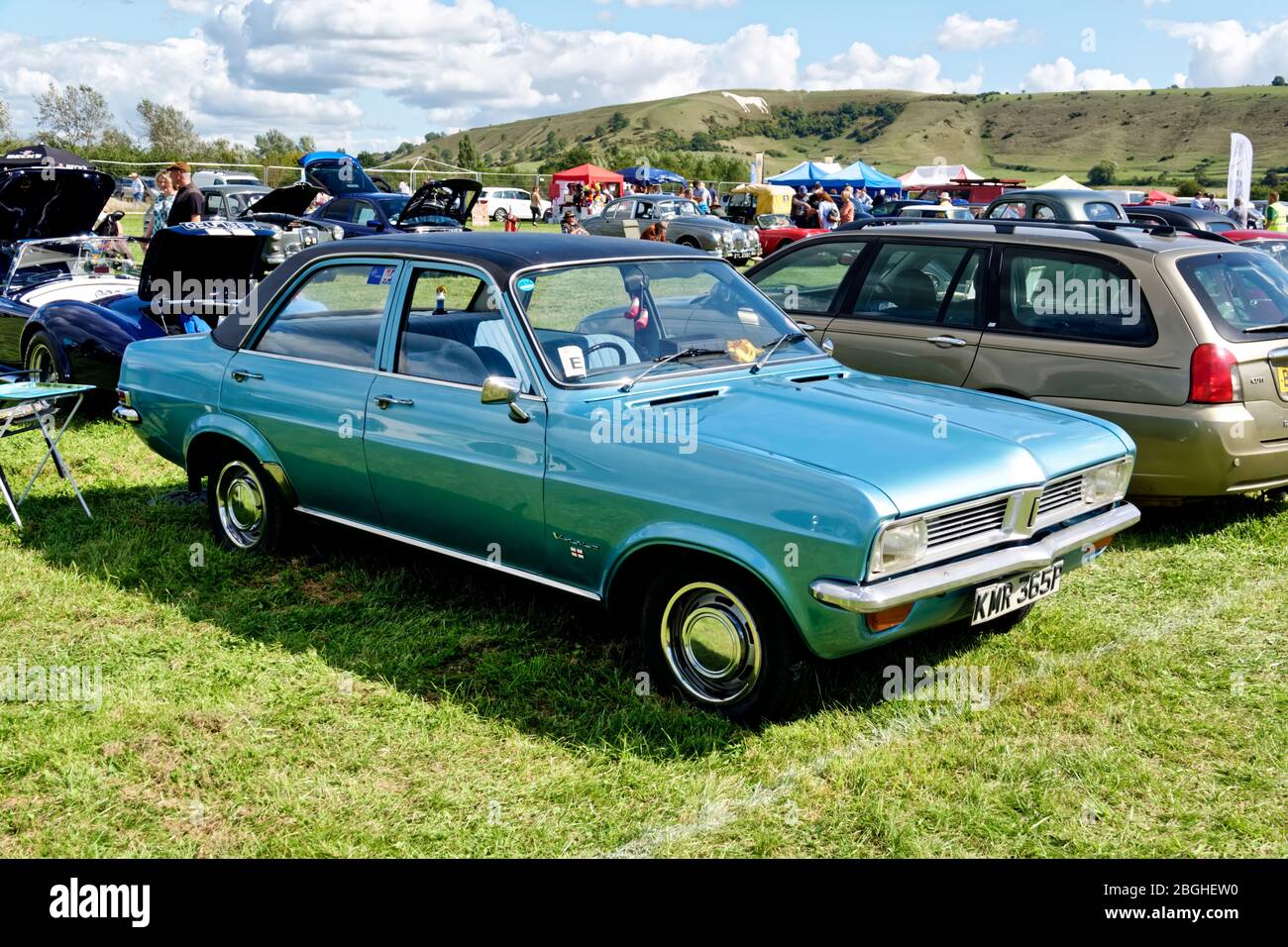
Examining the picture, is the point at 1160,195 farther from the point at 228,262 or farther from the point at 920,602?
the point at 920,602

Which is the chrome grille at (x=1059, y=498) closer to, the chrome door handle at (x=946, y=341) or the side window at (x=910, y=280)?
the chrome door handle at (x=946, y=341)

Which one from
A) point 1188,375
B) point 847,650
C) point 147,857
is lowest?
point 147,857

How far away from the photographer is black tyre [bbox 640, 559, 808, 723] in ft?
12.4

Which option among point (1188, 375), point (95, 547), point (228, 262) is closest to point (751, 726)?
point (1188, 375)

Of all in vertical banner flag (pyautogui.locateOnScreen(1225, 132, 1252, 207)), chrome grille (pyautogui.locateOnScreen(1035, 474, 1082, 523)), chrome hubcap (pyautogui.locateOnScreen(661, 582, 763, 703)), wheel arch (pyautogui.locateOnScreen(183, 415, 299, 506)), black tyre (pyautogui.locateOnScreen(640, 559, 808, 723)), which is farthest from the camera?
vertical banner flag (pyautogui.locateOnScreen(1225, 132, 1252, 207))

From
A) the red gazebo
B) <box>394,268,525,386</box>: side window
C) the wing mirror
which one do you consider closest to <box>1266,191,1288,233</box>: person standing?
<box>394,268,525,386</box>: side window

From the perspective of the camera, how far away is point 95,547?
19.4 feet

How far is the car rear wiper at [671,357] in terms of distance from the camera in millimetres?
4375

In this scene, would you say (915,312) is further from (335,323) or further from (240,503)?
(240,503)

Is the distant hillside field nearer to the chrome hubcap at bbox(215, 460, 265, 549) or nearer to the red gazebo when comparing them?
the red gazebo

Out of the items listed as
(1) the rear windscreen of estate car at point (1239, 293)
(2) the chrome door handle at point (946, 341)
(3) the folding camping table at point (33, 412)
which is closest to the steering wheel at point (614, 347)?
(2) the chrome door handle at point (946, 341)

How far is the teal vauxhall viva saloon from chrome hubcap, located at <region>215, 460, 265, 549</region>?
0.02 meters

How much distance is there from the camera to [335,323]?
17.9 ft

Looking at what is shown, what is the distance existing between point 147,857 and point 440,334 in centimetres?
243
